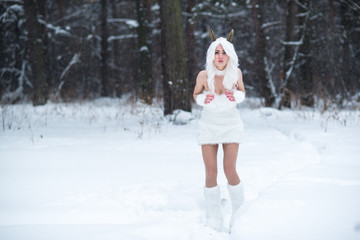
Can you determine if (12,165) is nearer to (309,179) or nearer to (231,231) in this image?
(231,231)

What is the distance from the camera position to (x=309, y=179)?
3402 millimetres

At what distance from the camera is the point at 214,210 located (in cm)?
261

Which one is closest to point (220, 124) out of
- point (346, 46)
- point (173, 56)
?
point (173, 56)

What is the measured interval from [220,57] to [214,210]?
50.7 inches

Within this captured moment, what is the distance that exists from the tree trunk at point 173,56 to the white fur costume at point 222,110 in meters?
4.49

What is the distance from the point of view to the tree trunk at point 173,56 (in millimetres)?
7113

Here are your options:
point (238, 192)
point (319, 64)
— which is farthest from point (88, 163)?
point (319, 64)

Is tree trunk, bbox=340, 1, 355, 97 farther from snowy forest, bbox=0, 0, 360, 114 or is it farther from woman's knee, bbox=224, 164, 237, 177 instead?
woman's knee, bbox=224, 164, 237, 177

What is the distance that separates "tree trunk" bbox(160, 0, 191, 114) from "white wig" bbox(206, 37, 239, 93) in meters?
4.48

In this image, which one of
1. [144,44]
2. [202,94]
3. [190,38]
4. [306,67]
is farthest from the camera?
[190,38]

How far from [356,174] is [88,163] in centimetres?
323

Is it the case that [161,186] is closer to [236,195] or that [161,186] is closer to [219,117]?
[236,195]

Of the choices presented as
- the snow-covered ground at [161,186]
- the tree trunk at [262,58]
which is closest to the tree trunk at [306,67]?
the tree trunk at [262,58]

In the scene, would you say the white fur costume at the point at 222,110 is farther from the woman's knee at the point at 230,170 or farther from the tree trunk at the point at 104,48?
the tree trunk at the point at 104,48
